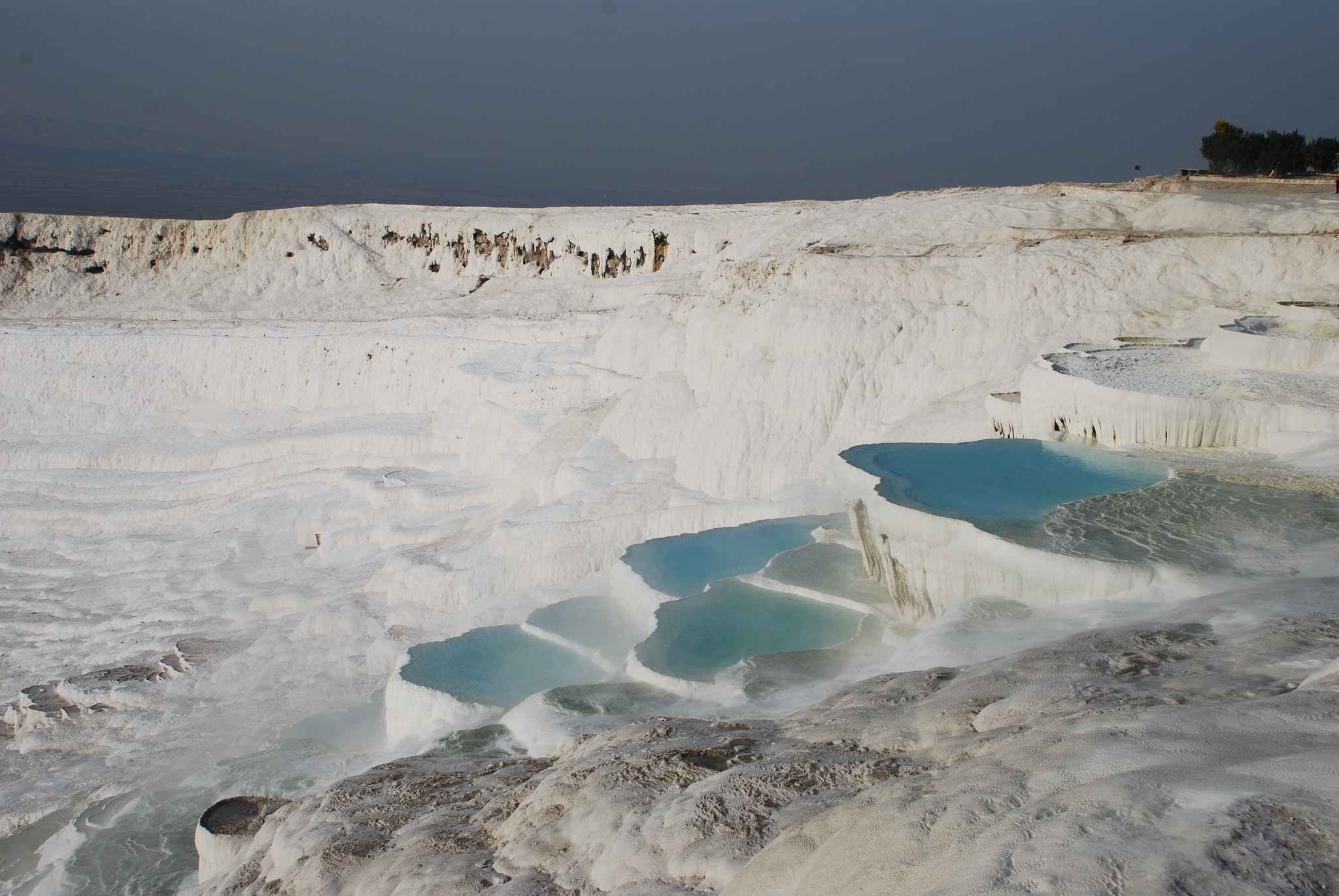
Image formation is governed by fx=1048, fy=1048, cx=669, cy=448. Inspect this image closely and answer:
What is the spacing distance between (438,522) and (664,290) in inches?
218

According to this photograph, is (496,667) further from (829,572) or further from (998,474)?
(998,474)

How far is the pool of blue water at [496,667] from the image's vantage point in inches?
272

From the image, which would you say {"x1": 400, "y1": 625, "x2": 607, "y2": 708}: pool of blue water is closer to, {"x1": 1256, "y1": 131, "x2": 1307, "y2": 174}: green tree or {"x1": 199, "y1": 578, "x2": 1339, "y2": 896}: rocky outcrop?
{"x1": 199, "y1": 578, "x2": 1339, "y2": 896}: rocky outcrop

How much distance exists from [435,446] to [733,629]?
11237 mm

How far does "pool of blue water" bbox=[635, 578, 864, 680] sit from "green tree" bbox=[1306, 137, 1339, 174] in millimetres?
21835

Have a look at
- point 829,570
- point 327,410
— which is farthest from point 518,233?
point 829,570

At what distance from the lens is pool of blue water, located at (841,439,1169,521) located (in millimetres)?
6957

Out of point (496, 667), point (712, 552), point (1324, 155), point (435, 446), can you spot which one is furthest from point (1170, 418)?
point (1324, 155)

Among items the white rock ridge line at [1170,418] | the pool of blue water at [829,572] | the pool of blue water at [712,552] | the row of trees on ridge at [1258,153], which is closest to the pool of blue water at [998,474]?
the white rock ridge line at [1170,418]

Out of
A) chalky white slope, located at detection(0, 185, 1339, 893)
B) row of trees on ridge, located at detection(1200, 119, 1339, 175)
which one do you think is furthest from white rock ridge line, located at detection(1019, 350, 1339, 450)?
row of trees on ridge, located at detection(1200, 119, 1339, 175)

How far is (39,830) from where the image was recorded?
7.52m

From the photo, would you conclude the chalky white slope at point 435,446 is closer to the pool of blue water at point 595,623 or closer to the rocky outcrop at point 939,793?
the pool of blue water at point 595,623

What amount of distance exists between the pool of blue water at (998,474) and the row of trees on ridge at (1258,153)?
19.2 m

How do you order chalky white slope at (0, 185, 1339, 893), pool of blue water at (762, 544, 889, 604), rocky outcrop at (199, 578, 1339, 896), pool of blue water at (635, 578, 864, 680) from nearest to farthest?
rocky outcrop at (199, 578, 1339, 896)
pool of blue water at (635, 578, 864, 680)
pool of blue water at (762, 544, 889, 604)
chalky white slope at (0, 185, 1339, 893)
